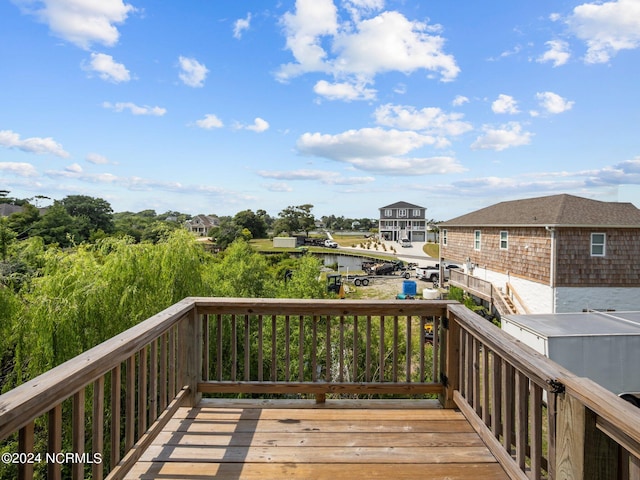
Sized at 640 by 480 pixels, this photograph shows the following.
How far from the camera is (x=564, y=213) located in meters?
12.8

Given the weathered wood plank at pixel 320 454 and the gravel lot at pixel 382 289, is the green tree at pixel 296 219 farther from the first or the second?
the weathered wood plank at pixel 320 454

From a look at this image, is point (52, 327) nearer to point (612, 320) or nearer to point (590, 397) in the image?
point (590, 397)

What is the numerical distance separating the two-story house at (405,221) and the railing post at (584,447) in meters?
49.5

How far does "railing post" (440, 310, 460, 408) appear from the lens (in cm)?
248

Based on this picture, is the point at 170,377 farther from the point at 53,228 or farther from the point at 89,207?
the point at 89,207

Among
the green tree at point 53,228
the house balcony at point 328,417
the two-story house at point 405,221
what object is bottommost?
the house balcony at point 328,417

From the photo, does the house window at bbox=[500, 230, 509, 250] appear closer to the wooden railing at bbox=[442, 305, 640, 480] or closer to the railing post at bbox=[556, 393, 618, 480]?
the wooden railing at bbox=[442, 305, 640, 480]

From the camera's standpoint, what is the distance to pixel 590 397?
43.6 inches

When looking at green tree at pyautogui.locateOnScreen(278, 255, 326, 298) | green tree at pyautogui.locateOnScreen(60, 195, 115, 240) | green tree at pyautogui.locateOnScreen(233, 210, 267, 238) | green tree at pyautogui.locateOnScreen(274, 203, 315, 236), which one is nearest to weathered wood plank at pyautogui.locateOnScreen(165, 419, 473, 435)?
green tree at pyautogui.locateOnScreen(278, 255, 326, 298)

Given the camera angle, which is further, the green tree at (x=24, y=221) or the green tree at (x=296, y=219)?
the green tree at (x=296, y=219)

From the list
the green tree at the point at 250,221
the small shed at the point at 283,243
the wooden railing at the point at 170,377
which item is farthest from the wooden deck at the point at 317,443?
the green tree at the point at 250,221

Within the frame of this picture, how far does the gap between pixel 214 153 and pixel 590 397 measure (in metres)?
15.0

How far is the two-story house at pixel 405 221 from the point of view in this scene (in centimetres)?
5038

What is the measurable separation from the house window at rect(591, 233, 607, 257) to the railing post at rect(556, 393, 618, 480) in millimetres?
14256
